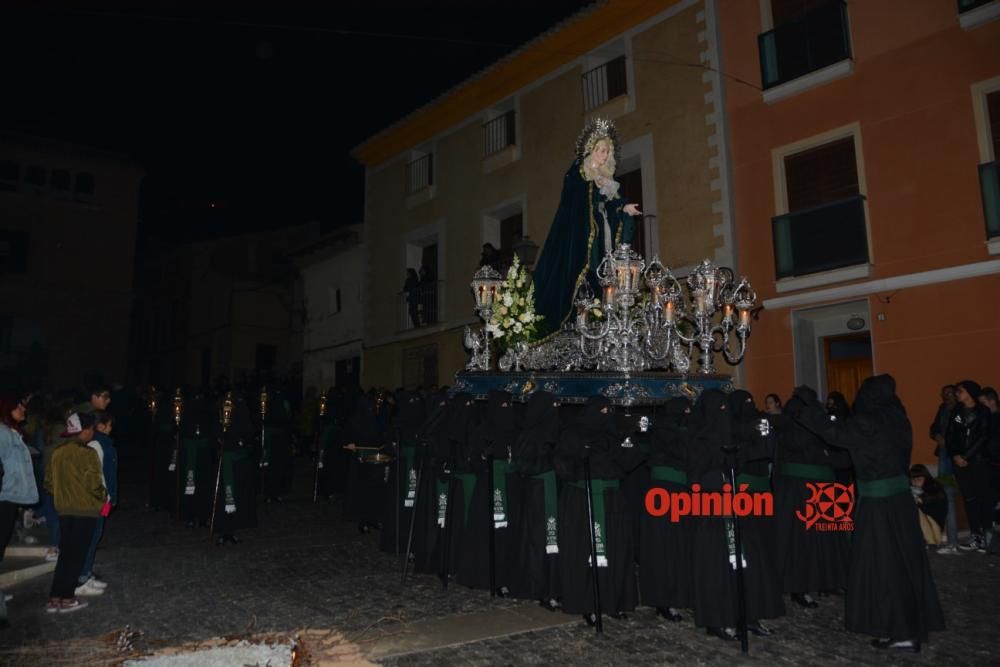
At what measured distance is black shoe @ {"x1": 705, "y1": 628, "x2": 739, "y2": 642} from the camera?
5078 millimetres

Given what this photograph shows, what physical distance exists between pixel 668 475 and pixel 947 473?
5.11 m

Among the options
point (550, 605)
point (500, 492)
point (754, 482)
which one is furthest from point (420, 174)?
point (754, 482)

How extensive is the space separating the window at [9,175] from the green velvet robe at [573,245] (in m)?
24.5

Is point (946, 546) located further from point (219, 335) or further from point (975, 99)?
point (219, 335)

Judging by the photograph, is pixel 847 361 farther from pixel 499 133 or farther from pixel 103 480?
pixel 103 480

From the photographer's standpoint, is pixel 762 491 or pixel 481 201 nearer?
pixel 762 491

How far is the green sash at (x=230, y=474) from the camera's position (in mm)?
8685

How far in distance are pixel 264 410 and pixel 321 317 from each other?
40.4 ft

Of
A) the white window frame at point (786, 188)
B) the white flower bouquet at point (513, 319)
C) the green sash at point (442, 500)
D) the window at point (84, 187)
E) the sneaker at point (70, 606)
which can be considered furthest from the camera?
the window at point (84, 187)

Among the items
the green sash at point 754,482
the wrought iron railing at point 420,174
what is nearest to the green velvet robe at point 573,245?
the green sash at point 754,482

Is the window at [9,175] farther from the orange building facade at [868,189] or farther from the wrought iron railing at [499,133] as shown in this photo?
the orange building facade at [868,189]

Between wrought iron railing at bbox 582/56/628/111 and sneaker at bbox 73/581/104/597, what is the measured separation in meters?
12.6

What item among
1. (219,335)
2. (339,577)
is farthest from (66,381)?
(339,577)

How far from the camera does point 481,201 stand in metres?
17.9
